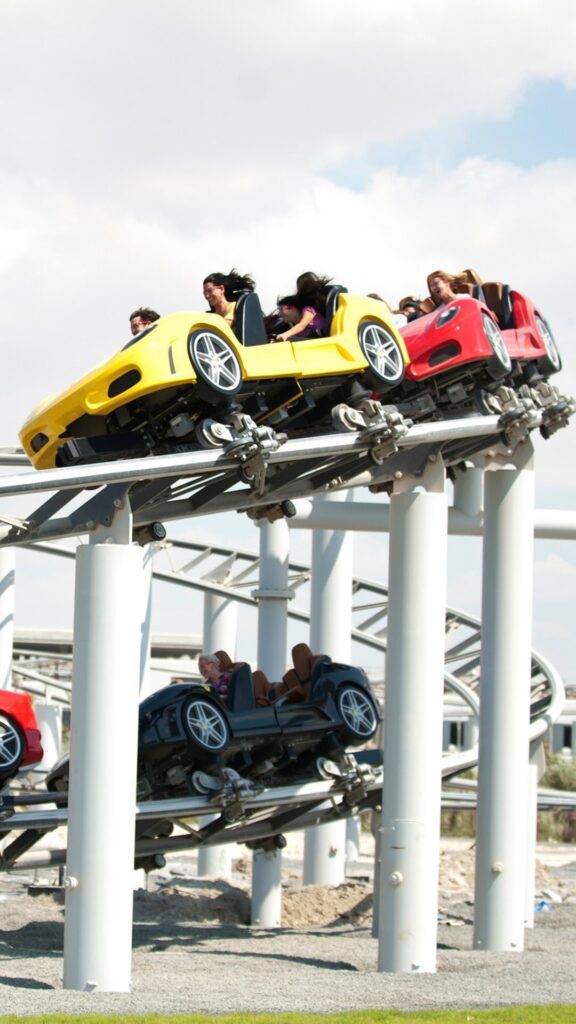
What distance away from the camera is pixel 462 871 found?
2103 centimetres

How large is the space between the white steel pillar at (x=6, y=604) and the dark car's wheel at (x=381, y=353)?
11043 millimetres

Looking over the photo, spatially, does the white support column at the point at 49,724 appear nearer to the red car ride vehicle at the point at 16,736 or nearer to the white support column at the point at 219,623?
A: the white support column at the point at 219,623

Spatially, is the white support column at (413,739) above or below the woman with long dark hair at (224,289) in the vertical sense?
below

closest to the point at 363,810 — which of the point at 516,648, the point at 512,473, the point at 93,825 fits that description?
the point at 516,648

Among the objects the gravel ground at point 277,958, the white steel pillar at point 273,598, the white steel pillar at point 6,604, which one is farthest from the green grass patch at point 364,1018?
the white steel pillar at point 6,604

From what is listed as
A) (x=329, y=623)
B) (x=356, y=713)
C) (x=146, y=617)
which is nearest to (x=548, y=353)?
(x=356, y=713)

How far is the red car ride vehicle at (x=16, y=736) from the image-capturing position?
12562 mm

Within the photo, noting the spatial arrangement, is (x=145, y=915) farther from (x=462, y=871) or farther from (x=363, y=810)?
(x=462, y=871)

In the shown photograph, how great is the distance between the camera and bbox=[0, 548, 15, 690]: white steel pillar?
21.6 m

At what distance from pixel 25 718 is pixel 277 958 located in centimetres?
276

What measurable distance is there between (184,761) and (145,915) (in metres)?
4.51

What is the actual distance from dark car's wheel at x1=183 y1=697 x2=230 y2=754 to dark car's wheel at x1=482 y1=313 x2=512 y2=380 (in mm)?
3488

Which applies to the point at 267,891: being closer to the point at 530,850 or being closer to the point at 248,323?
the point at 530,850

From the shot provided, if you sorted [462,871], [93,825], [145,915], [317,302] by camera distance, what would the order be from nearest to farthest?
1. [93,825]
2. [317,302]
3. [145,915]
4. [462,871]
